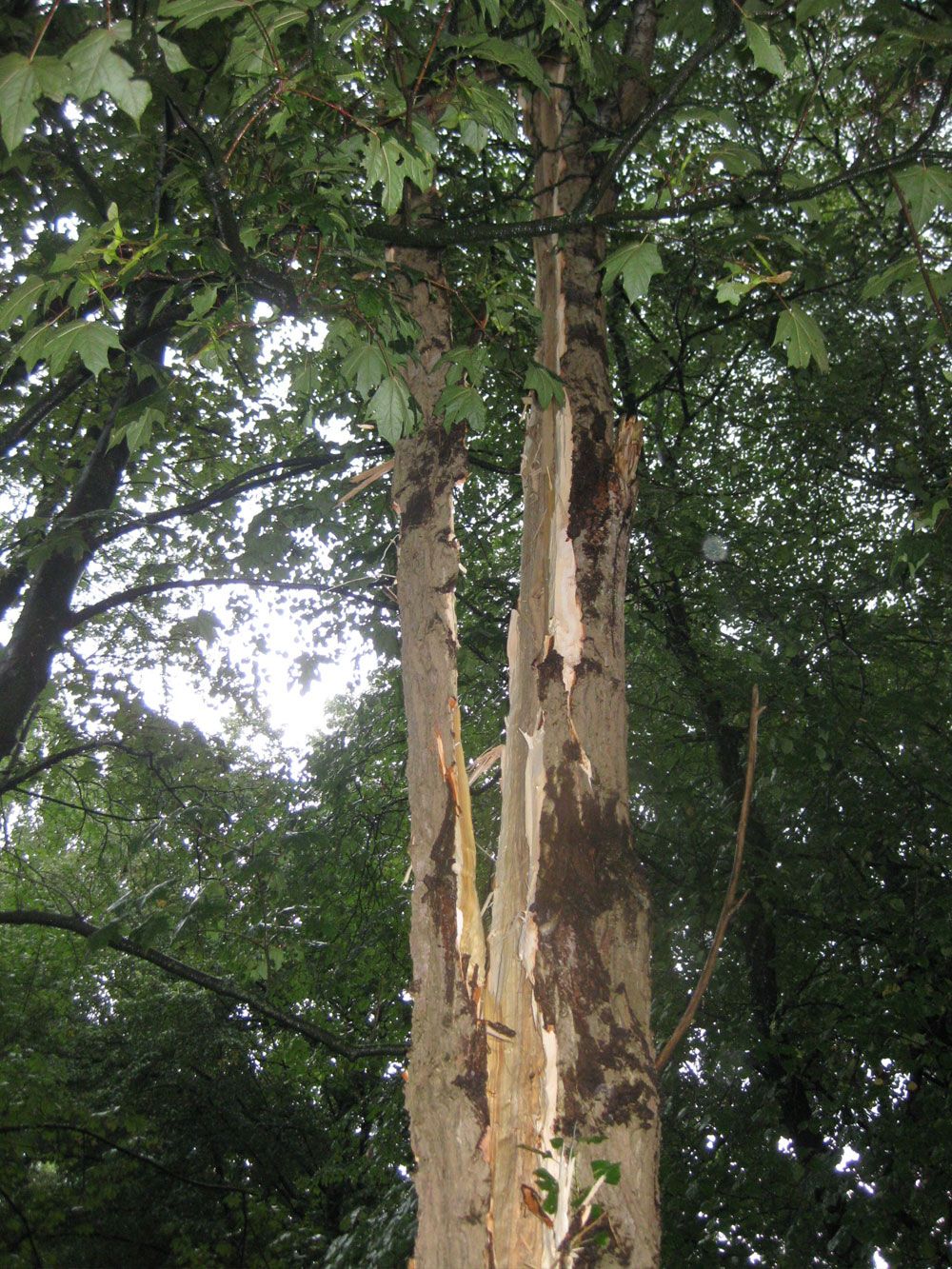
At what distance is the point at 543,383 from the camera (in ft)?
6.99

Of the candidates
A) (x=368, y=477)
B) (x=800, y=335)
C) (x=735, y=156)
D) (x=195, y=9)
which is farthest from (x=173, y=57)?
(x=800, y=335)

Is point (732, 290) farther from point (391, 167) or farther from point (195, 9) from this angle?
point (195, 9)

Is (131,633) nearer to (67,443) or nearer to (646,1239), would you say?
(67,443)

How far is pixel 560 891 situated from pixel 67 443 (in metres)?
5.88

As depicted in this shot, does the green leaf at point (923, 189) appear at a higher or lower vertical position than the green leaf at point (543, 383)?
higher

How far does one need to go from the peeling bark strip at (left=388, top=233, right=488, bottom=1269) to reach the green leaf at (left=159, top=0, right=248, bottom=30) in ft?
2.36

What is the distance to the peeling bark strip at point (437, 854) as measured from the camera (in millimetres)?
1531

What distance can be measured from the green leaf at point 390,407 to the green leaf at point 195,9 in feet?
2.60

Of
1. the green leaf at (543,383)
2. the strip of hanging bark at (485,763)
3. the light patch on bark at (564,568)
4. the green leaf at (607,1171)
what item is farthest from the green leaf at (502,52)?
the green leaf at (607,1171)

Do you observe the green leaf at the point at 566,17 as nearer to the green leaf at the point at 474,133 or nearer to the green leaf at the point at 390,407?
the green leaf at the point at 474,133

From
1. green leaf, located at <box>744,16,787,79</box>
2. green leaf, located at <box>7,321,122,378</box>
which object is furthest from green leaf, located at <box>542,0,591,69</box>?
green leaf, located at <box>7,321,122,378</box>

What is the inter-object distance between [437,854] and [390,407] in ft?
3.57

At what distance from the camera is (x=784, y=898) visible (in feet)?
18.4

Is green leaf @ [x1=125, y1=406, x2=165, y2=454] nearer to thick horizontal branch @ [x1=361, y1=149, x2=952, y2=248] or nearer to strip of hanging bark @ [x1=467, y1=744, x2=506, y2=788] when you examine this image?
thick horizontal branch @ [x1=361, y1=149, x2=952, y2=248]
